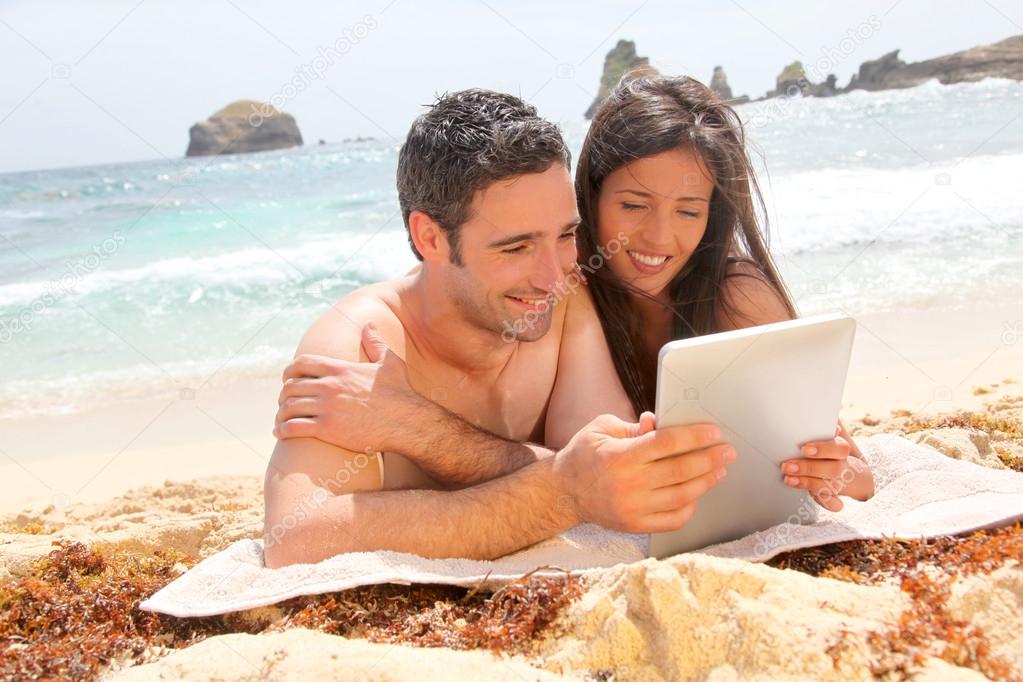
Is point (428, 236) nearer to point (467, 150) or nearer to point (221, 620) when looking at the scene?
point (467, 150)

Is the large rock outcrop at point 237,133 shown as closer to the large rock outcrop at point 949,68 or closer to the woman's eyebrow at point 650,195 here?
the large rock outcrop at point 949,68

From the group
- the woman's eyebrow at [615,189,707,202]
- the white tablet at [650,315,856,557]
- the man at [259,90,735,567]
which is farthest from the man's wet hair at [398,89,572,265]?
the white tablet at [650,315,856,557]

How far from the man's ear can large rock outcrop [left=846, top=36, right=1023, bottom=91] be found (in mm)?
38020

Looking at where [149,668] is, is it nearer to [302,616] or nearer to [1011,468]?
[302,616]

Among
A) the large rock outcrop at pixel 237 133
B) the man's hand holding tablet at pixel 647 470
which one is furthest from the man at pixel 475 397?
the large rock outcrop at pixel 237 133

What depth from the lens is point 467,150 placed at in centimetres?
351

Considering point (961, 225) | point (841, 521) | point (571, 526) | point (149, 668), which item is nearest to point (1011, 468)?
point (841, 521)

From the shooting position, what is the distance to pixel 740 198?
4188 millimetres

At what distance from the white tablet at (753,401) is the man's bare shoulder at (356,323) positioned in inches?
52.4

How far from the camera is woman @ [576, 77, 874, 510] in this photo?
158 inches

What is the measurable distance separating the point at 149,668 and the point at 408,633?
720mm

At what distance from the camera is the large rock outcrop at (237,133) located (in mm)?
52344

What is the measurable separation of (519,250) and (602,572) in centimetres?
130
